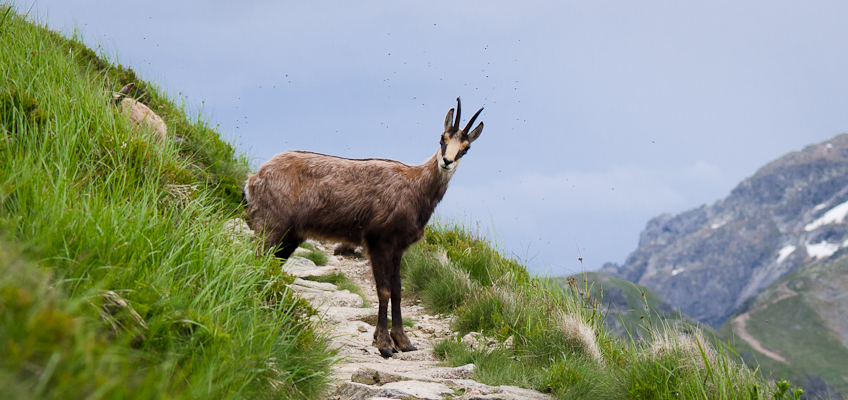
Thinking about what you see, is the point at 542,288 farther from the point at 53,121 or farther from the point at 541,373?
the point at 53,121

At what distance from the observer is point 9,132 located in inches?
188

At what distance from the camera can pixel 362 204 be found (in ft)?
23.3

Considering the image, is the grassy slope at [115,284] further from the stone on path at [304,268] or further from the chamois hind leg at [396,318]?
the stone on path at [304,268]

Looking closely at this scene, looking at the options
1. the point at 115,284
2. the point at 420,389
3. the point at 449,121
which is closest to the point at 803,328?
the point at 449,121

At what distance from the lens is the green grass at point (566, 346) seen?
4723mm

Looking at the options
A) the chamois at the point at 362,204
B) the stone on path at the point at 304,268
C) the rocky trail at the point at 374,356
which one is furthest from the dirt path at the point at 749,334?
the chamois at the point at 362,204

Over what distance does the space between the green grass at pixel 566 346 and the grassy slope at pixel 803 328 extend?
486 feet

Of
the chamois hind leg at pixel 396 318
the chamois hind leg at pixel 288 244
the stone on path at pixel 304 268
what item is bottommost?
the chamois hind leg at pixel 396 318

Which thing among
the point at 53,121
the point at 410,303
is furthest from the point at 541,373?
the point at 53,121

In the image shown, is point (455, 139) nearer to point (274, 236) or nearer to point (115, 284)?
point (274, 236)

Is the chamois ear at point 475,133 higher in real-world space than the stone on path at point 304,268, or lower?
higher

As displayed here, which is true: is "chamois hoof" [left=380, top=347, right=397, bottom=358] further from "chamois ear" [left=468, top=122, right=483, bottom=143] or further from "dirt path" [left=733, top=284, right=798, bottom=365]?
"dirt path" [left=733, top=284, right=798, bottom=365]

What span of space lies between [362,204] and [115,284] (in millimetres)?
4120

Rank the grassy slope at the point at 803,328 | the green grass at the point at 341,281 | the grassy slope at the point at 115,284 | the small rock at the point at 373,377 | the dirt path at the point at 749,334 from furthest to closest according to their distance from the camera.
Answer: the dirt path at the point at 749,334, the grassy slope at the point at 803,328, the green grass at the point at 341,281, the small rock at the point at 373,377, the grassy slope at the point at 115,284
